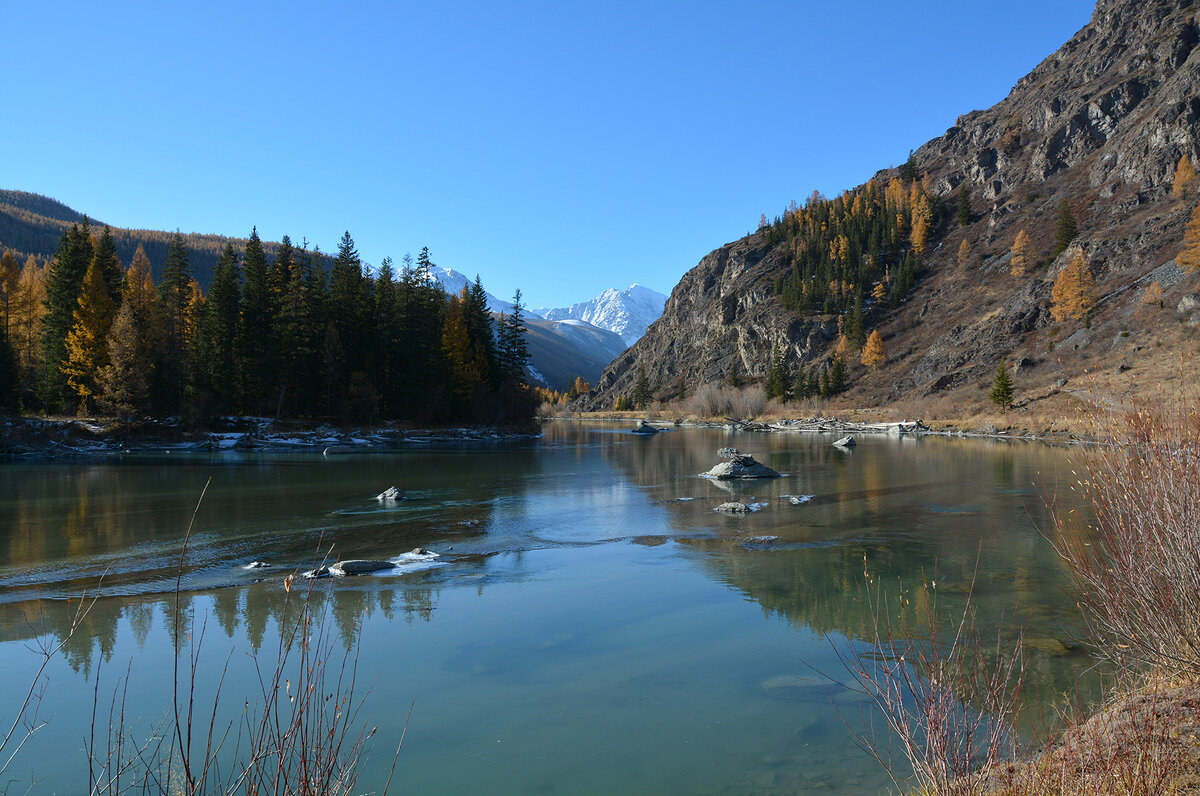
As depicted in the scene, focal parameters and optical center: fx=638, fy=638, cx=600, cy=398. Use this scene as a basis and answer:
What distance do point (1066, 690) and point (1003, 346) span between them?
331 ft

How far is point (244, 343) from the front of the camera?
175 ft

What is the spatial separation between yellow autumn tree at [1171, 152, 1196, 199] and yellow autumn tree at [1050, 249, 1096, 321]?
20.9 metres

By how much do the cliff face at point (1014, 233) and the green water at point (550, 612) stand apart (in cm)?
6483

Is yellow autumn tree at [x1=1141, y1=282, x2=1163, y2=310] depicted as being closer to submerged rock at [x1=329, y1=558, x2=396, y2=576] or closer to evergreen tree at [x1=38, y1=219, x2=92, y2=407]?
submerged rock at [x1=329, y1=558, x2=396, y2=576]

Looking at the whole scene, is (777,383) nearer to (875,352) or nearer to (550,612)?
(875,352)

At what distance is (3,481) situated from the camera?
2711 centimetres

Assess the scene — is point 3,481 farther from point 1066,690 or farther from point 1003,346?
point 1003,346

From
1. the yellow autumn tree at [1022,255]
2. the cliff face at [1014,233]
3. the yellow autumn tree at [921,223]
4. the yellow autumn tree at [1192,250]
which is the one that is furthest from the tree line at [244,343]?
the yellow autumn tree at [921,223]

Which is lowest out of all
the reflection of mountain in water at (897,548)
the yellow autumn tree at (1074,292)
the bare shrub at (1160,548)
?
the reflection of mountain in water at (897,548)

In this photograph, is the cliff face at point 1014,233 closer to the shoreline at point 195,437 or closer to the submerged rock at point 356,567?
the shoreline at point 195,437

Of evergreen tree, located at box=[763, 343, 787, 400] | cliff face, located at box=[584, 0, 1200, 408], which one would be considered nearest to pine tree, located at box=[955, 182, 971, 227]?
cliff face, located at box=[584, 0, 1200, 408]

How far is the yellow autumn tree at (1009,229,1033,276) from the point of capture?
111562mm

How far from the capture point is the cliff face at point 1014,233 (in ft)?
299

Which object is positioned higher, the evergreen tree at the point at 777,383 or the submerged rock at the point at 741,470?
the evergreen tree at the point at 777,383
